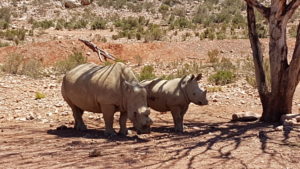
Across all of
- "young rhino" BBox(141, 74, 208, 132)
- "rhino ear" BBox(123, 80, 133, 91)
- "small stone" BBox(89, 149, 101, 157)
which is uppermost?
"rhino ear" BBox(123, 80, 133, 91)

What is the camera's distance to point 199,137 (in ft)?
25.5

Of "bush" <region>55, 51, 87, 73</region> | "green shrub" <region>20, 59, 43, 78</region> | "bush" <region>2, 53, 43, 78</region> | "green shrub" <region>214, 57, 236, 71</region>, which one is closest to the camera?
"green shrub" <region>20, 59, 43, 78</region>

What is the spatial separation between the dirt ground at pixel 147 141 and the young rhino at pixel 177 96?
0.40m

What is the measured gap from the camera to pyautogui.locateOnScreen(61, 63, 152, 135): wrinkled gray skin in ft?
24.1

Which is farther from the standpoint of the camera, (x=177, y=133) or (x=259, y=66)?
(x=259, y=66)

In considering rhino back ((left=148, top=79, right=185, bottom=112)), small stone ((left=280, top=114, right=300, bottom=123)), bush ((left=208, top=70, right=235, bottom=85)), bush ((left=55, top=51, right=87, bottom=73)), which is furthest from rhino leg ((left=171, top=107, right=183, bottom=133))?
bush ((left=55, top=51, right=87, bottom=73))

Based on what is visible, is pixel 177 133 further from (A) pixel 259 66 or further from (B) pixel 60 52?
(B) pixel 60 52

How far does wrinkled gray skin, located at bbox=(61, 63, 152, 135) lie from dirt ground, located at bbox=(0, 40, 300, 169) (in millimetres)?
374

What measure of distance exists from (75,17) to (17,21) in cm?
492

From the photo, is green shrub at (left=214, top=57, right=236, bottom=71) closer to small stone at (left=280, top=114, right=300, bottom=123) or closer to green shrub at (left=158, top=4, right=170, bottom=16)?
small stone at (left=280, top=114, right=300, bottom=123)

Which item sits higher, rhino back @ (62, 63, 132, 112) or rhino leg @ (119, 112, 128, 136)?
rhino back @ (62, 63, 132, 112)

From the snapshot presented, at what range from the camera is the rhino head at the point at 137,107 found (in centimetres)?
728

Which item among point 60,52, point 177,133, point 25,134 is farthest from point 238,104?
point 60,52

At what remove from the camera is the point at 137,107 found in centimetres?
737
